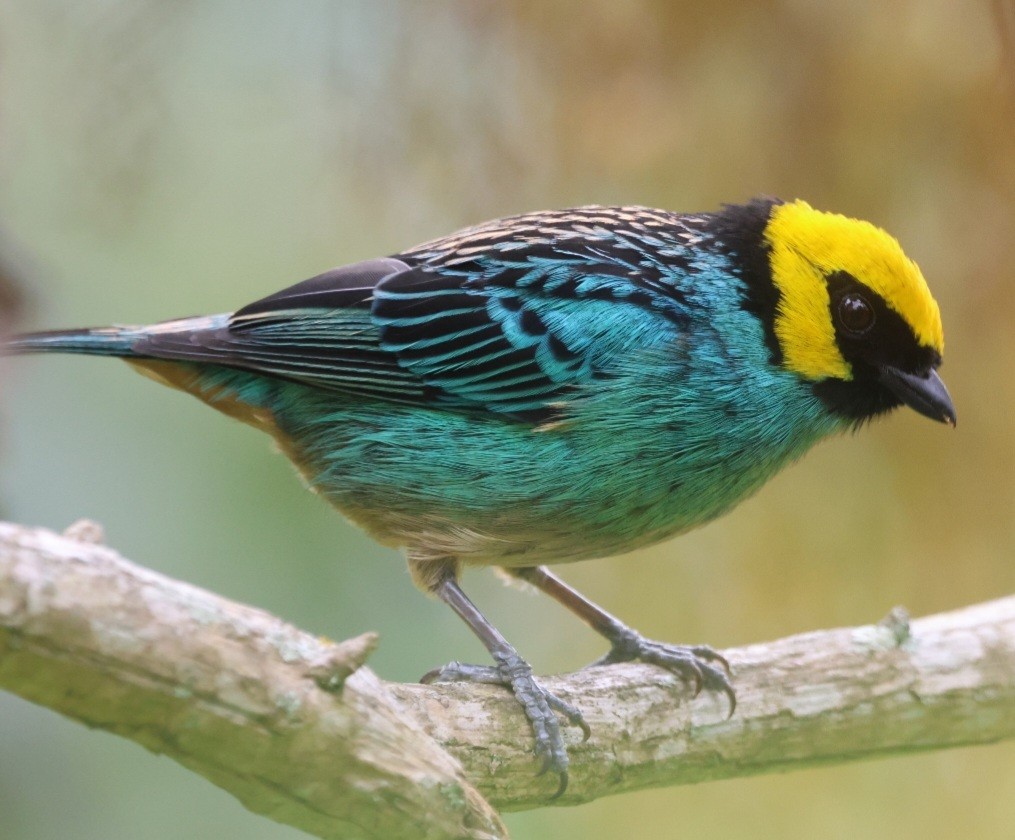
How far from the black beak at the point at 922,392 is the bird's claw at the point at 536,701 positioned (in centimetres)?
152

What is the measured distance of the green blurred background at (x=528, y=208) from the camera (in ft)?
13.3

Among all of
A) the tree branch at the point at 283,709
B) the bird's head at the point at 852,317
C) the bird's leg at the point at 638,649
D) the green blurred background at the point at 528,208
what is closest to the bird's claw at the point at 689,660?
the bird's leg at the point at 638,649

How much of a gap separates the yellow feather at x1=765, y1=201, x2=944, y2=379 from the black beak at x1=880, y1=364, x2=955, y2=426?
0.12 m

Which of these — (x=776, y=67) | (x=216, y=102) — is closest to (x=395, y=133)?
(x=216, y=102)

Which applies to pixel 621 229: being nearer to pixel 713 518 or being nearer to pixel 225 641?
pixel 713 518

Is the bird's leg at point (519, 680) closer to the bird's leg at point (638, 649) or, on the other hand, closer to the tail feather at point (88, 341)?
the bird's leg at point (638, 649)

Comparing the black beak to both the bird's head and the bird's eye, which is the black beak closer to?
the bird's head

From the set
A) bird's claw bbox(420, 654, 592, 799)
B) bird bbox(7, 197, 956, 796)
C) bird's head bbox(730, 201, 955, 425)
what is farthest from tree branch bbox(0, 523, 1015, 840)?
bird's head bbox(730, 201, 955, 425)

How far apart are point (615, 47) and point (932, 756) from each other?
10.8 ft

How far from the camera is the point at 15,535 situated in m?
2.13

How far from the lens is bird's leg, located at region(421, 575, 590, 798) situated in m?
3.48

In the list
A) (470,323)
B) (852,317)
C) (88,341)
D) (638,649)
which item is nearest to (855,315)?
(852,317)

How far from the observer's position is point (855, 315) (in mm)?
3838

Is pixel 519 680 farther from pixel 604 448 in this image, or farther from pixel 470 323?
pixel 470 323
